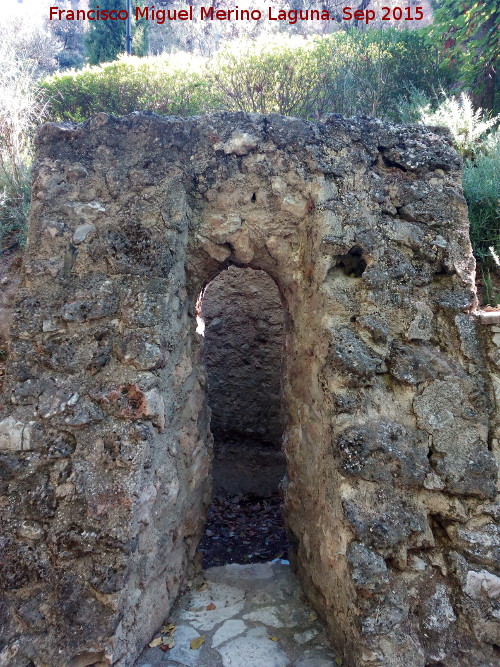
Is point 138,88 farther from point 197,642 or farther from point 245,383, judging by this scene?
point 197,642

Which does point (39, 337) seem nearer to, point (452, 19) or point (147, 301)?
point (147, 301)

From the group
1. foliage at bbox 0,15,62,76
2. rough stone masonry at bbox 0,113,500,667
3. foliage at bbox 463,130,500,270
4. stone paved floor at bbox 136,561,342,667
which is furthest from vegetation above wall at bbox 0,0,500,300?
foliage at bbox 0,15,62,76

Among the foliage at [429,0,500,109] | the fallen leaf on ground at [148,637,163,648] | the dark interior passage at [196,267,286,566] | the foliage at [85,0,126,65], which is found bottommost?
the fallen leaf on ground at [148,637,163,648]

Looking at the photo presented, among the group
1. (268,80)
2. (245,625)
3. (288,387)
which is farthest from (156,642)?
(268,80)

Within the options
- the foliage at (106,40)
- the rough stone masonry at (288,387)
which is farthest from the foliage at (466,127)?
the foliage at (106,40)

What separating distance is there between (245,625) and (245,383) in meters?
2.42

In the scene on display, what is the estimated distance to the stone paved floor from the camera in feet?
7.58

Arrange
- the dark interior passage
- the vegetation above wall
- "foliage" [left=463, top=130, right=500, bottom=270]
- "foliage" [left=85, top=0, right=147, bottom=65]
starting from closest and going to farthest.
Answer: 1. "foliage" [left=463, top=130, right=500, bottom=270]
2. the dark interior passage
3. the vegetation above wall
4. "foliage" [left=85, top=0, right=147, bottom=65]

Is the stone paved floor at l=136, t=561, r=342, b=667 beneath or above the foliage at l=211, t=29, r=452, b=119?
beneath

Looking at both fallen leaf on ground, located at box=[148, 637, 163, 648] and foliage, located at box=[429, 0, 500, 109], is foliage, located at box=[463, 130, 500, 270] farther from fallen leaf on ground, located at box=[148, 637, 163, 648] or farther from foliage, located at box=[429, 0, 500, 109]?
fallen leaf on ground, located at box=[148, 637, 163, 648]

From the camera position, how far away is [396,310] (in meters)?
2.48

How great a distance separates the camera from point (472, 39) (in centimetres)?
619

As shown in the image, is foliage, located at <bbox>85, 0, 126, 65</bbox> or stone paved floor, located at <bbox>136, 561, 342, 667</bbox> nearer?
stone paved floor, located at <bbox>136, 561, 342, 667</bbox>

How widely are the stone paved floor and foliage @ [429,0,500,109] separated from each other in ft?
19.1
